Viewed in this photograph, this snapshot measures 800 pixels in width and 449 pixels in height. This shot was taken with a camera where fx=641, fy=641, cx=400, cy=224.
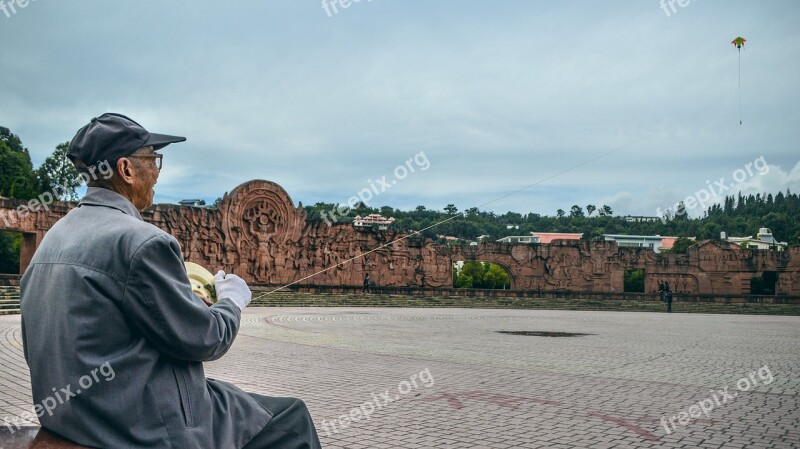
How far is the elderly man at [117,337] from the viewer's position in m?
2.02

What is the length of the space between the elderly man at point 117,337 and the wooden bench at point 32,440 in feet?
0.10

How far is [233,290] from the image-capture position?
8.13ft

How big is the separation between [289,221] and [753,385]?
86.0 feet

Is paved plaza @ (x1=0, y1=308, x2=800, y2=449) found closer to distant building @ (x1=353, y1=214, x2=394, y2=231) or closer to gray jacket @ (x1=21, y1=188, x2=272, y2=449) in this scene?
gray jacket @ (x1=21, y1=188, x2=272, y2=449)

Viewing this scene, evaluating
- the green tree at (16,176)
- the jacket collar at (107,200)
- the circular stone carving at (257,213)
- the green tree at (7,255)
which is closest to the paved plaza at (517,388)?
the jacket collar at (107,200)

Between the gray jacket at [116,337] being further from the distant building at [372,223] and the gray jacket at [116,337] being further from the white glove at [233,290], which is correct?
the distant building at [372,223]

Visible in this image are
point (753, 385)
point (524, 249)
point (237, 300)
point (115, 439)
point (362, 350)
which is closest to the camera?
point (115, 439)

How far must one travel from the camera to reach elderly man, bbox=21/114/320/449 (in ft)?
6.64

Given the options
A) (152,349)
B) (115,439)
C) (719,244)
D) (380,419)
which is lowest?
(380,419)

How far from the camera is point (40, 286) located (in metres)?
2.11

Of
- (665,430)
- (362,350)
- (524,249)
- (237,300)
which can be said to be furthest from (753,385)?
(524,249)

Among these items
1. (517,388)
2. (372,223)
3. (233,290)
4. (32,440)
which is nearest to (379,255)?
(372,223)

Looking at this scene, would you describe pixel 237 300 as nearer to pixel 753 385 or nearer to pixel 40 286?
pixel 40 286

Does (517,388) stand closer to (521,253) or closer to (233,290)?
(233,290)
